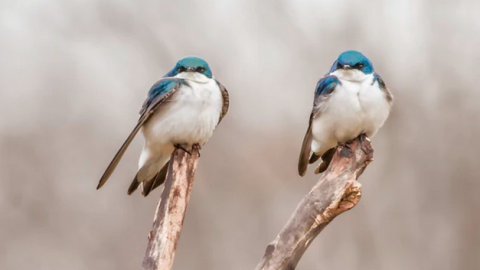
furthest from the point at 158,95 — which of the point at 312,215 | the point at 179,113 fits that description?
the point at 312,215

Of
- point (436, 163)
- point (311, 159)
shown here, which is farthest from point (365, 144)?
point (436, 163)

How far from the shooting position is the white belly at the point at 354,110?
2.71m

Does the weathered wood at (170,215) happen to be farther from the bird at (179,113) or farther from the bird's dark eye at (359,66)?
the bird's dark eye at (359,66)

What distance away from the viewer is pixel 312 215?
2230mm

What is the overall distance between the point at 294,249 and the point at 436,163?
2.23 m

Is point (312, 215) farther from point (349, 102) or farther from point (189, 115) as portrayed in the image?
point (189, 115)

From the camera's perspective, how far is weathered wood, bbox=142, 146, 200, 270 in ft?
7.53

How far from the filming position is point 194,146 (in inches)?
110

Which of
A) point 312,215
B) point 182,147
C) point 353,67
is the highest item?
point 353,67

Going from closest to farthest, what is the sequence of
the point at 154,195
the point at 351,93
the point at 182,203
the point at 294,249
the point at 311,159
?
the point at 294,249
the point at 182,203
the point at 351,93
the point at 311,159
the point at 154,195

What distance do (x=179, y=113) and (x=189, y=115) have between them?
45 mm

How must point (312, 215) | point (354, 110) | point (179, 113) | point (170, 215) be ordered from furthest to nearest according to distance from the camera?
point (179, 113), point (354, 110), point (170, 215), point (312, 215)

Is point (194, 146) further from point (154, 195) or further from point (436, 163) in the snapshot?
point (436, 163)

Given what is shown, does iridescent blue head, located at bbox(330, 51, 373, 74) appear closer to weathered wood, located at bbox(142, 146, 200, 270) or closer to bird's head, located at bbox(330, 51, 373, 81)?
bird's head, located at bbox(330, 51, 373, 81)
